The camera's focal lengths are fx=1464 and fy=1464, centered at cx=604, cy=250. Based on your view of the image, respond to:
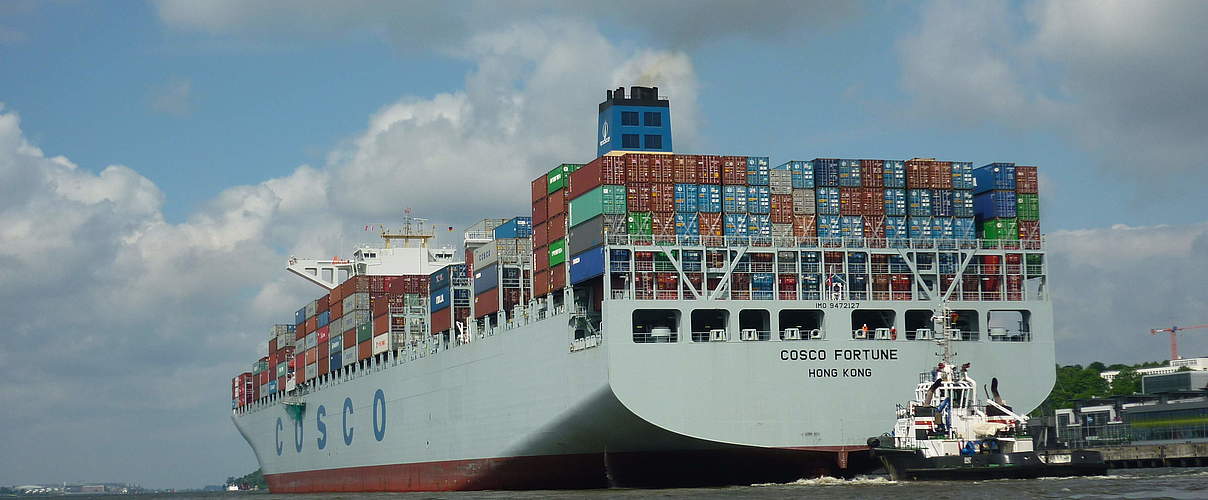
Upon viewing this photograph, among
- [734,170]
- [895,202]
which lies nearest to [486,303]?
[734,170]

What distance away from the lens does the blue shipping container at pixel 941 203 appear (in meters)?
47.6

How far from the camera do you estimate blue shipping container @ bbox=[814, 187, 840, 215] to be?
46875 millimetres

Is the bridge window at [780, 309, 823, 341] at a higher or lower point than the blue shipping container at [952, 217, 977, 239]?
lower

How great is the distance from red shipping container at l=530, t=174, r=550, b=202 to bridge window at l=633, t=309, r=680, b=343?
756 cm

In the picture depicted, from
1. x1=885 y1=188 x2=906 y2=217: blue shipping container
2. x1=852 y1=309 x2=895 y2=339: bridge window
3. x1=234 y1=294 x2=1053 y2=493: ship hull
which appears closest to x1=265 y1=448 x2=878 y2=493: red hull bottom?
x1=234 y1=294 x2=1053 y2=493: ship hull

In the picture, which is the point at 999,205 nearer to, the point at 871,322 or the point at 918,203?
the point at 918,203

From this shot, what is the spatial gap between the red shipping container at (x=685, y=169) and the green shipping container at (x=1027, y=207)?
11161 millimetres

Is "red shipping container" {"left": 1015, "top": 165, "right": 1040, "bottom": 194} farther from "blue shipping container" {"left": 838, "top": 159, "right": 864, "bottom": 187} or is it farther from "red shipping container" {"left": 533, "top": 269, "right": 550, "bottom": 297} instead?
"red shipping container" {"left": 533, "top": 269, "right": 550, "bottom": 297}

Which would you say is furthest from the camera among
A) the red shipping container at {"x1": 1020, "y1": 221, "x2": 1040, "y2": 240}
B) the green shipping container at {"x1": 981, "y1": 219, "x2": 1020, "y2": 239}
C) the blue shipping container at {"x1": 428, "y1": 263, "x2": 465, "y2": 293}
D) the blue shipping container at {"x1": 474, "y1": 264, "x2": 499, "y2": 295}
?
the blue shipping container at {"x1": 428, "y1": 263, "x2": 465, "y2": 293}

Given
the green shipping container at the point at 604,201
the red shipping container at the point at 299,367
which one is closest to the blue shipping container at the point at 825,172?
the green shipping container at the point at 604,201

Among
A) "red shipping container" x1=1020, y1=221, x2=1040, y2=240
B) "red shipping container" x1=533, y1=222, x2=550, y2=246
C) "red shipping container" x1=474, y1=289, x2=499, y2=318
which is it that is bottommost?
"red shipping container" x1=474, y1=289, x2=499, y2=318

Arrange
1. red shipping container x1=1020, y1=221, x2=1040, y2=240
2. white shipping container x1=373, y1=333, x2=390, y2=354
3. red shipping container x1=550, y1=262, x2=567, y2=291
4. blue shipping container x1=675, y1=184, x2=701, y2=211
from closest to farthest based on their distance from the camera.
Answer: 1. blue shipping container x1=675, y1=184, x2=701, y2=211
2. red shipping container x1=1020, y1=221, x2=1040, y2=240
3. red shipping container x1=550, y1=262, x2=567, y2=291
4. white shipping container x1=373, y1=333, x2=390, y2=354

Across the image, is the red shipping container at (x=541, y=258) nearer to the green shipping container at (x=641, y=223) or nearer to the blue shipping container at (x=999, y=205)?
the green shipping container at (x=641, y=223)

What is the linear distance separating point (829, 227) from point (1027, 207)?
7.34 metres
